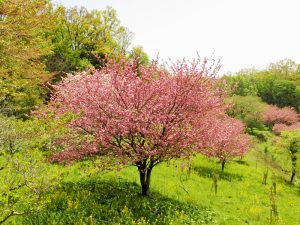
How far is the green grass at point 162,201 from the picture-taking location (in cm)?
1045

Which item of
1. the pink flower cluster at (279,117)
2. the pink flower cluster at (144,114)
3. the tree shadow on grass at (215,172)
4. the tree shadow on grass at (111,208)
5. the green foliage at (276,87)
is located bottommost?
the tree shadow on grass at (215,172)

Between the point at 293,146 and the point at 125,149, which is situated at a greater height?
the point at 125,149

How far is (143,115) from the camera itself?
36.9 feet

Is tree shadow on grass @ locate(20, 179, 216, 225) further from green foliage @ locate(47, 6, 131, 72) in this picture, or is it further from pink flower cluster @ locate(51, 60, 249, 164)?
green foliage @ locate(47, 6, 131, 72)

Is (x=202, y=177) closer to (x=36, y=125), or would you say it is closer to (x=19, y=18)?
(x=36, y=125)

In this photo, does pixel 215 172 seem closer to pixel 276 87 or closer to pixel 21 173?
pixel 21 173

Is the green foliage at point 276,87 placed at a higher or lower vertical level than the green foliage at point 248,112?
higher

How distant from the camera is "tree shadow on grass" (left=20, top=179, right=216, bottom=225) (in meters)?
9.95

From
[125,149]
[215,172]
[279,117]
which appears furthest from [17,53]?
[279,117]

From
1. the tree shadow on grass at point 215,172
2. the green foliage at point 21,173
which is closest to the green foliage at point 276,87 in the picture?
the tree shadow on grass at point 215,172

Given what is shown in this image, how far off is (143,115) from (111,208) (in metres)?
3.67

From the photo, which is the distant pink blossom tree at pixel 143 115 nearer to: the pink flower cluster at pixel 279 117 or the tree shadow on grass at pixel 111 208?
the tree shadow on grass at pixel 111 208

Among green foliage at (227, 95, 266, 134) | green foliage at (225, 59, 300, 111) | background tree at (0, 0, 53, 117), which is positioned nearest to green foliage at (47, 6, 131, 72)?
background tree at (0, 0, 53, 117)

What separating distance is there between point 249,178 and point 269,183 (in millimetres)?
1571
